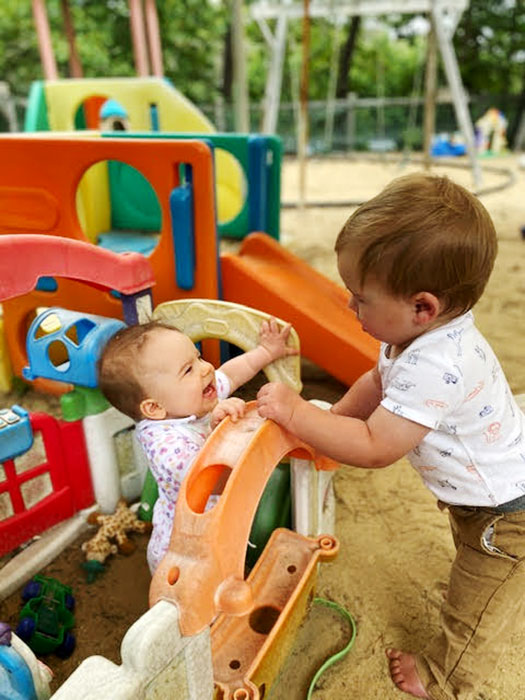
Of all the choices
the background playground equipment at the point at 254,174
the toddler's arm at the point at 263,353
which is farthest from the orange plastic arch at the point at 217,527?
the background playground equipment at the point at 254,174

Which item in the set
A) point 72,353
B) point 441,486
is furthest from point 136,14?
point 441,486

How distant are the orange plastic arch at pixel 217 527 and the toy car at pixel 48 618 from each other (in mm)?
550

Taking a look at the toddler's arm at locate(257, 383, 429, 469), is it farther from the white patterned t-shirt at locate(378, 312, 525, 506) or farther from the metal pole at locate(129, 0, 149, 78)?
the metal pole at locate(129, 0, 149, 78)

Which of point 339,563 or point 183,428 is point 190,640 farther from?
point 339,563

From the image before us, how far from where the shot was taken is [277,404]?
36.7 inches

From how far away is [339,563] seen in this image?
4.70ft

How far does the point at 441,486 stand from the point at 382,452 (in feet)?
0.63

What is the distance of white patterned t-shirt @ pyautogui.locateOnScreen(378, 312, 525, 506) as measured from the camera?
845 mm

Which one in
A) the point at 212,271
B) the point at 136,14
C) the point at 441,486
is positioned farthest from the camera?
the point at 136,14

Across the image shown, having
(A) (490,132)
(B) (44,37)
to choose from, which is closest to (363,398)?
(B) (44,37)

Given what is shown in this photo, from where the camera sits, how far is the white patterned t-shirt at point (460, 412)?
2.77 ft

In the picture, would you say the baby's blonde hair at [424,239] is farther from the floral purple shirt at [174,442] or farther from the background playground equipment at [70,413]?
the background playground equipment at [70,413]

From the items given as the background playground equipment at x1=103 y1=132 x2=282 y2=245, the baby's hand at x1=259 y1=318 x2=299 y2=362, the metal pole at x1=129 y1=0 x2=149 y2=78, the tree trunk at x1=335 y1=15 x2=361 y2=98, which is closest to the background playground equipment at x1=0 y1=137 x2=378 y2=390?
the background playground equipment at x1=103 y1=132 x2=282 y2=245

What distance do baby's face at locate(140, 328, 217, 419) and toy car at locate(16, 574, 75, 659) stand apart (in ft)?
1.79
